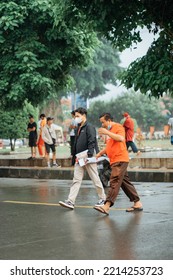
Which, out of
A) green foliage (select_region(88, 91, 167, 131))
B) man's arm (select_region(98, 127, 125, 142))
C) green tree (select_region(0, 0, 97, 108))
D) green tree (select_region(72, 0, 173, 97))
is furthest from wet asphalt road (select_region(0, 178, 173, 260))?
green foliage (select_region(88, 91, 167, 131))

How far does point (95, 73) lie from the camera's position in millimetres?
68375

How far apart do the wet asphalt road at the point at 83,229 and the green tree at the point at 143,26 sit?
2.65 metres

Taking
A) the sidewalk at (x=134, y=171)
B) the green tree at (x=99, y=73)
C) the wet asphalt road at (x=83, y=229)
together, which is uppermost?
the green tree at (x=99, y=73)

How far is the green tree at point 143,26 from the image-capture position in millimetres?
16453

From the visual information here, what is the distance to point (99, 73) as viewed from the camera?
6812 cm

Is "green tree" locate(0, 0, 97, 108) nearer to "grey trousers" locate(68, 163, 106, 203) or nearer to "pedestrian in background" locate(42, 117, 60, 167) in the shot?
"pedestrian in background" locate(42, 117, 60, 167)

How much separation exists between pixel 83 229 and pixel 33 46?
1312cm

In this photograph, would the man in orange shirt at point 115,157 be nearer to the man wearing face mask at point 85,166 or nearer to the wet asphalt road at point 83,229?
the wet asphalt road at point 83,229

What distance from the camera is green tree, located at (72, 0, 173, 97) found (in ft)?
54.0

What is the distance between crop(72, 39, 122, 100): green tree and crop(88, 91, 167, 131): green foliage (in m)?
13.1

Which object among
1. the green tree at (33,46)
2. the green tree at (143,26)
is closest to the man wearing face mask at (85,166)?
the green tree at (143,26)

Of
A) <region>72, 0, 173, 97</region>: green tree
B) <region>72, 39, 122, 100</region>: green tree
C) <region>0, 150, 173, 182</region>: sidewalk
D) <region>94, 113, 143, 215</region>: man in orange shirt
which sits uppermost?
<region>72, 39, 122, 100</region>: green tree

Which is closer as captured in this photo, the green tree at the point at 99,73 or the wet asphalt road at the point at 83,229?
the wet asphalt road at the point at 83,229
